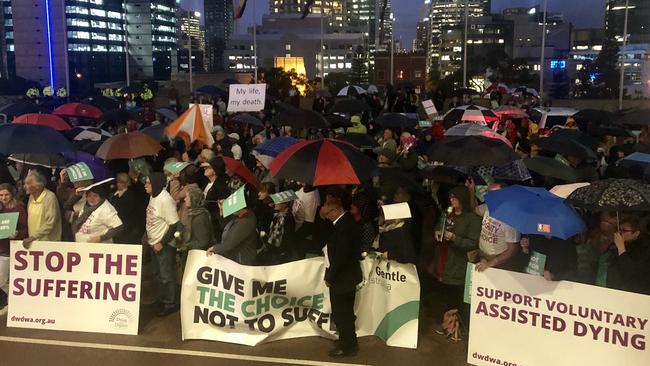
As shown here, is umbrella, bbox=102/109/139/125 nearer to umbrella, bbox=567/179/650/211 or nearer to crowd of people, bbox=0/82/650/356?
crowd of people, bbox=0/82/650/356

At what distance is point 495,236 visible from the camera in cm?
630

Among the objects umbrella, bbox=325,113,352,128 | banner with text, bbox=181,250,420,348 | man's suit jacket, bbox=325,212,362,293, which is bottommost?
banner with text, bbox=181,250,420,348

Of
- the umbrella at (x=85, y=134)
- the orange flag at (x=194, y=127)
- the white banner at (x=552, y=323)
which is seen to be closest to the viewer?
the white banner at (x=552, y=323)

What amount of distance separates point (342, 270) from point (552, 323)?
198 cm

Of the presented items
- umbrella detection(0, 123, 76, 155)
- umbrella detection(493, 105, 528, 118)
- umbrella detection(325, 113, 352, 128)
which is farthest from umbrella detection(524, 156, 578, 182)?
umbrella detection(493, 105, 528, 118)

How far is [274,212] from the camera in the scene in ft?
24.9

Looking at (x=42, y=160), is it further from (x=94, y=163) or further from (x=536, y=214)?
(x=536, y=214)

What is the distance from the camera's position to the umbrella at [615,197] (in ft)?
17.8

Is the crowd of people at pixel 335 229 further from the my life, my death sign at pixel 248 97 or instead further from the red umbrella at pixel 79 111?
the red umbrella at pixel 79 111

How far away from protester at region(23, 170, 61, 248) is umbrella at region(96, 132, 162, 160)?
5.51ft

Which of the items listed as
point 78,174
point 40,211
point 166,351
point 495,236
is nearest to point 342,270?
point 495,236

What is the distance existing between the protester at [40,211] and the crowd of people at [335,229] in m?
0.01

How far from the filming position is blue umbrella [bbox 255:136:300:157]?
9957mm

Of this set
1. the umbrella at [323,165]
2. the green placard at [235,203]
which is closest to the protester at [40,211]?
the green placard at [235,203]
